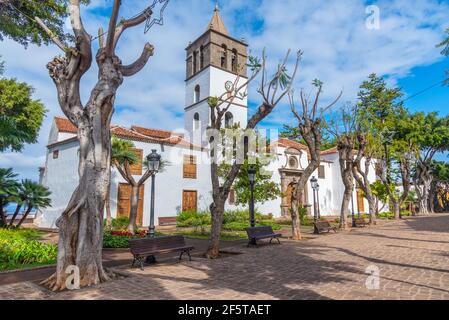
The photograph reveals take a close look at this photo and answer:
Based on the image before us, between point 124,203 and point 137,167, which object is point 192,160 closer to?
point 137,167

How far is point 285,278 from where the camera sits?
612 cm

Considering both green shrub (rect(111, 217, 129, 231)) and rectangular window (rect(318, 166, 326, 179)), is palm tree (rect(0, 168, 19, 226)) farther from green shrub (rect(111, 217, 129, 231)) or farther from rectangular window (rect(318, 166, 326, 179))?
rectangular window (rect(318, 166, 326, 179))

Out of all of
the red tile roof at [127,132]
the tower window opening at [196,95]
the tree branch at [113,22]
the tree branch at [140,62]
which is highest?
the tower window opening at [196,95]

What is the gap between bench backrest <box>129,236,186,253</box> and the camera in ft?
23.8

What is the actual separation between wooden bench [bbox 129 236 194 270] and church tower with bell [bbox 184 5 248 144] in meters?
18.9

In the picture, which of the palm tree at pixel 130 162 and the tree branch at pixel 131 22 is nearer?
the tree branch at pixel 131 22

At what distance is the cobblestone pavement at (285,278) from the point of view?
5.04 metres

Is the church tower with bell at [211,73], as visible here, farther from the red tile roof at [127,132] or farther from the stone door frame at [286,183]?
the stone door frame at [286,183]

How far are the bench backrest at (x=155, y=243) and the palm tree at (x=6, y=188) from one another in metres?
9.06

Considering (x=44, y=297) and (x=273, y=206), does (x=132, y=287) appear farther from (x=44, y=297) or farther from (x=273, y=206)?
(x=273, y=206)

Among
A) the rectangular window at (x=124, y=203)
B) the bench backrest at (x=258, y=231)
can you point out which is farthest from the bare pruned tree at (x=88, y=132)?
the rectangular window at (x=124, y=203)

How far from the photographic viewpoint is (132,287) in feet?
18.2

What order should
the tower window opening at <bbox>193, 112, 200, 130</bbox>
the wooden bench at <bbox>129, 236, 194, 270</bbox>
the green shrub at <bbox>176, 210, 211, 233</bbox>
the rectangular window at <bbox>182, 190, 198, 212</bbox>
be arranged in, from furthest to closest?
1. the tower window opening at <bbox>193, 112, 200, 130</bbox>
2. the rectangular window at <bbox>182, 190, 198, 212</bbox>
3. the green shrub at <bbox>176, 210, 211, 233</bbox>
4. the wooden bench at <bbox>129, 236, 194, 270</bbox>

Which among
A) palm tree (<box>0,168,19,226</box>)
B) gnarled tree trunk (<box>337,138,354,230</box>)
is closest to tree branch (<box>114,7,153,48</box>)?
palm tree (<box>0,168,19,226</box>)
